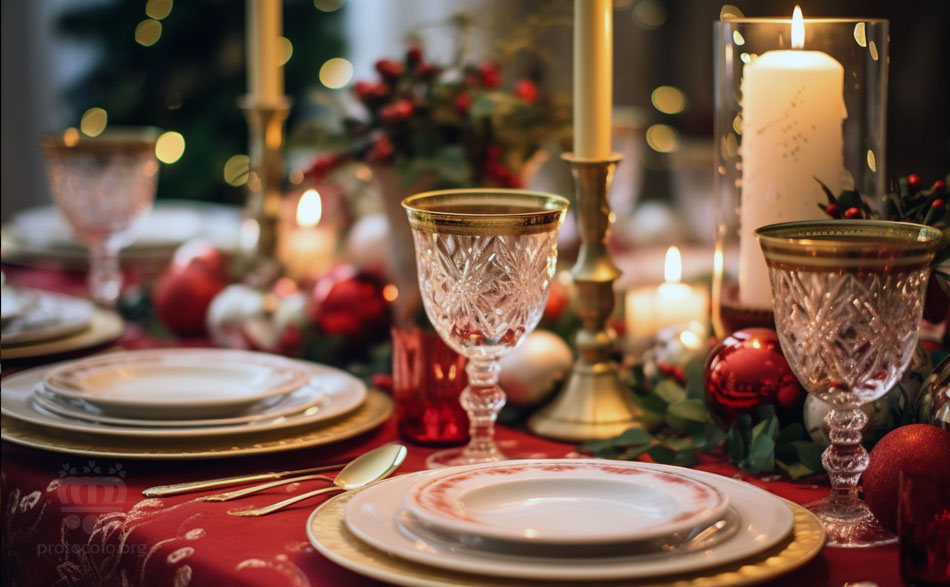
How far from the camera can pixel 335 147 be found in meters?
1.29

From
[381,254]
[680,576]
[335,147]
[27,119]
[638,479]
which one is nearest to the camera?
[680,576]

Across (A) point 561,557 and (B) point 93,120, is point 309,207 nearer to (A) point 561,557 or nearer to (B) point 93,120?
(A) point 561,557

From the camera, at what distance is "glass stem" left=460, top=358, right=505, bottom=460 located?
2.93 feet

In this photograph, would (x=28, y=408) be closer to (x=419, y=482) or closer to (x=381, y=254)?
(x=419, y=482)

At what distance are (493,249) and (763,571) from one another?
1.06 feet

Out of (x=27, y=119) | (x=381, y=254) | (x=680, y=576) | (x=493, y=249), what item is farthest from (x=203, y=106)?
(x=680, y=576)

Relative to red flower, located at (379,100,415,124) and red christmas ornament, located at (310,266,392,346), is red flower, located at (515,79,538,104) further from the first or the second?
red christmas ornament, located at (310,266,392,346)

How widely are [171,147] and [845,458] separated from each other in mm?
2812

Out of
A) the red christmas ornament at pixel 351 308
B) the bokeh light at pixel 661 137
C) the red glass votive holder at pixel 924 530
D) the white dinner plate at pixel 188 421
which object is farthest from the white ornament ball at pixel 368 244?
the bokeh light at pixel 661 137

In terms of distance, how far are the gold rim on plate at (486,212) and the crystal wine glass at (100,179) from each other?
0.69m

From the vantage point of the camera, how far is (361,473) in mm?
850

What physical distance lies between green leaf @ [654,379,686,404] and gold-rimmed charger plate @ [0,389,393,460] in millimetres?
270

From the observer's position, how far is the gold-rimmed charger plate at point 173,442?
34.6 inches

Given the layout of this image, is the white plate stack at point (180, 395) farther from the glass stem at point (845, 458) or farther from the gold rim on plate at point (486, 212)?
the glass stem at point (845, 458)
